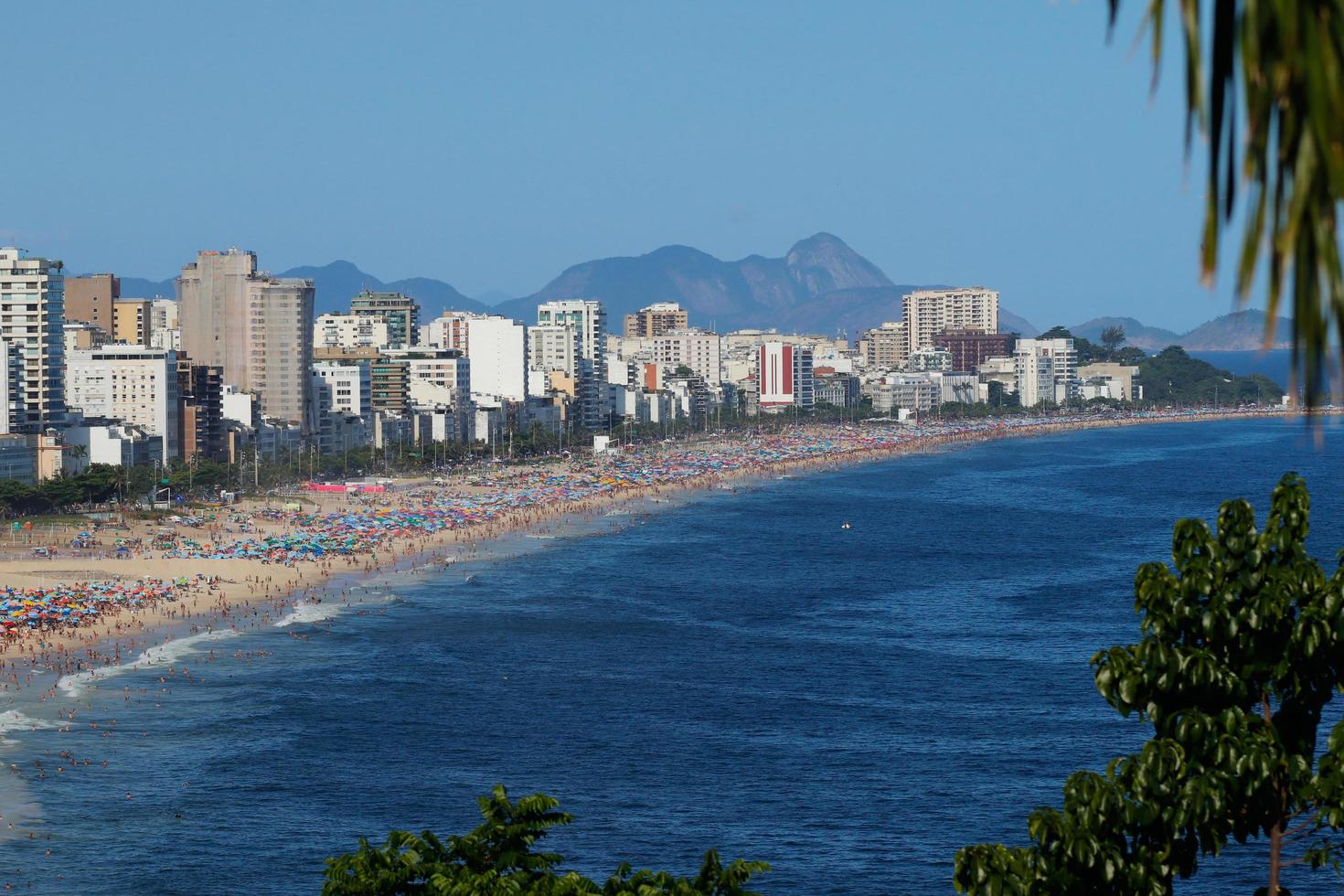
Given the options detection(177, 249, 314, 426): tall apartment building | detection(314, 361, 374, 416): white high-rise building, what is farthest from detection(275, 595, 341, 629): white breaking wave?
detection(314, 361, 374, 416): white high-rise building

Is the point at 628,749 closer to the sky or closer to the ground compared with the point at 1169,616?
closer to the ground

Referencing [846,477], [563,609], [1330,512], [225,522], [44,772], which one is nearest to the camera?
[44,772]

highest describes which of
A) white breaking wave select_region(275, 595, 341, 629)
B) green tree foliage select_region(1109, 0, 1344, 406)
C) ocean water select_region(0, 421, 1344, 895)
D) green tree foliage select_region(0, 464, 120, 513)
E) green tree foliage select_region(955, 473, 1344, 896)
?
green tree foliage select_region(1109, 0, 1344, 406)

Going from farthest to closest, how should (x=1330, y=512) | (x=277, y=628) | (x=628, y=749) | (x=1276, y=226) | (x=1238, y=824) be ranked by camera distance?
(x=1330, y=512)
(x=277, y=628)
(x=628, y=749)
(x=1238, y=824)
(x=1276, y=226)

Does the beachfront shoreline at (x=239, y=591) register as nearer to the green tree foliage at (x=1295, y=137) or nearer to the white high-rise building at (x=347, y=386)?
the white high-rise building at (x=347, y=386)

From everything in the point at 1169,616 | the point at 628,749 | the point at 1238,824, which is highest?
the point at 1169,616

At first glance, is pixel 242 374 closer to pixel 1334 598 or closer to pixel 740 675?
pixel 740 675

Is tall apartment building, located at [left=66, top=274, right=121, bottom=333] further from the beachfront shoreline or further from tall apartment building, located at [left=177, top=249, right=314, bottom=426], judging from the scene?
the beachfront shoreline

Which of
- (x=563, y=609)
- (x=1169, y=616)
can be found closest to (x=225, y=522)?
(x=563, y=609)
